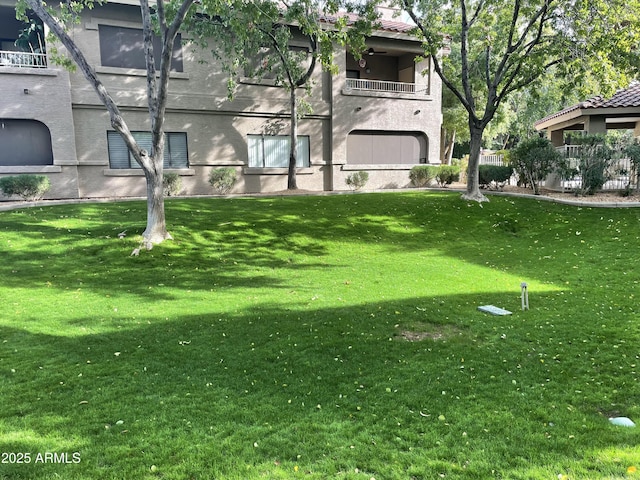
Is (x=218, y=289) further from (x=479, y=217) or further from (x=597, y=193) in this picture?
(x=597, y=193)

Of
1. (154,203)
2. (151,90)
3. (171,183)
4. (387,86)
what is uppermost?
(387,86)

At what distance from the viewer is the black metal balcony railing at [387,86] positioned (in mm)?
23078

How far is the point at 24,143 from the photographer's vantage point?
667 inches

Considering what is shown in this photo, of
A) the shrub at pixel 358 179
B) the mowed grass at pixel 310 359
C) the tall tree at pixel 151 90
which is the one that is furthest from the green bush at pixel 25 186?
the shrub at pixel 358 179

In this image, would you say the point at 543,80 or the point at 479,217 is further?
the point at 543,80

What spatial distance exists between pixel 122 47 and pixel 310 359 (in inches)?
676

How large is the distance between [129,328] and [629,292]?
781 cm

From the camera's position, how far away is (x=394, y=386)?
4.47m

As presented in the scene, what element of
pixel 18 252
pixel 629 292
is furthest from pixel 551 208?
pixel 18 252

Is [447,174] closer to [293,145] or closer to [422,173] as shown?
[422,173]

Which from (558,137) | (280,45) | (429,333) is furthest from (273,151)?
(429,333)

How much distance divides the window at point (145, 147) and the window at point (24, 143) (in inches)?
83.8

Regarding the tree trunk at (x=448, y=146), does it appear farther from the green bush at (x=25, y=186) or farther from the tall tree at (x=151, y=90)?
the tall tree at (x=151, y=90)

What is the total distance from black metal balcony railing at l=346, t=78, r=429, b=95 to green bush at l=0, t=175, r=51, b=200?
13792 mm
